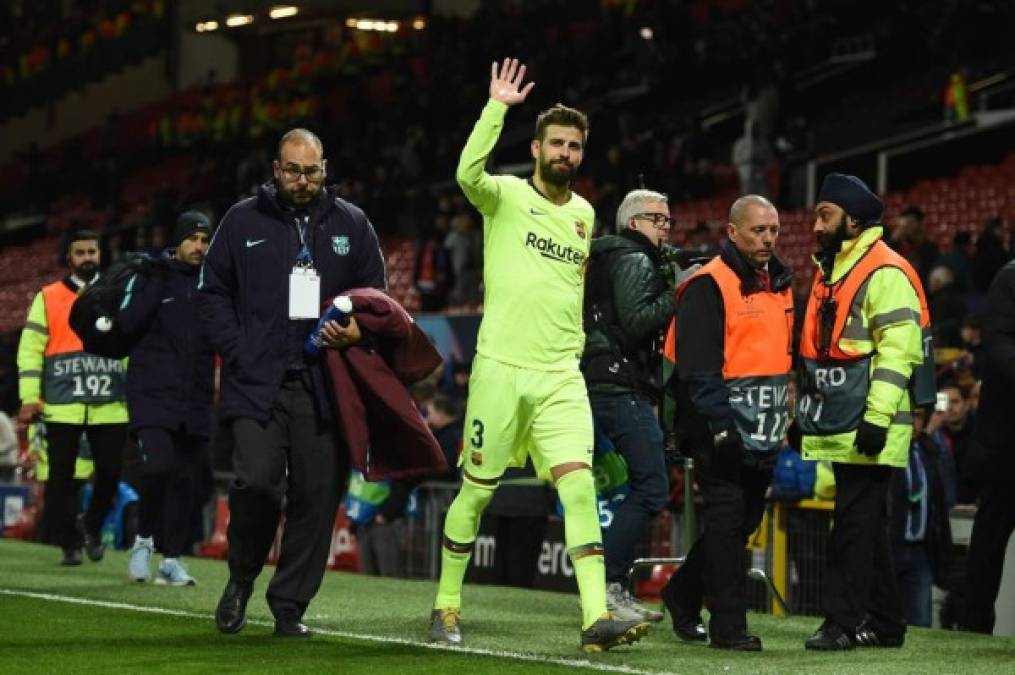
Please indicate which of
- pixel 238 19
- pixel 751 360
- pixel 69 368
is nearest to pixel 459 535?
pixel 751 360

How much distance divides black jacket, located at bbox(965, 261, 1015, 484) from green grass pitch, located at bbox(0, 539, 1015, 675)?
84 centimetres

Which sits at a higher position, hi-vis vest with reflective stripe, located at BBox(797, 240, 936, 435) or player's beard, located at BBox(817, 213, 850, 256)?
player's beard, located at BBox(817, 213, 850, 256)

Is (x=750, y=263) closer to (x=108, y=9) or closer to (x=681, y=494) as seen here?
(x=681, y=494)

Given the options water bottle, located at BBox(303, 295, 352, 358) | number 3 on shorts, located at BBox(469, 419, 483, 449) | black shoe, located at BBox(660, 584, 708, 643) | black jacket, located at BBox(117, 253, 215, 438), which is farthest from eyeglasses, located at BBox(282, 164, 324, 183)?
black jacket, located at BBox(117, 253, 215, 438)

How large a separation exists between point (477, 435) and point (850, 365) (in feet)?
5.37

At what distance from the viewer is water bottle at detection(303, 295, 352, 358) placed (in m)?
8.15

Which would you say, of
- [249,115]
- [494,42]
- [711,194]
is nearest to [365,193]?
[494,42]

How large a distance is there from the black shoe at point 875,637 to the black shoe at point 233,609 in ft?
8.80

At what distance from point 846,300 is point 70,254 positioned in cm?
584

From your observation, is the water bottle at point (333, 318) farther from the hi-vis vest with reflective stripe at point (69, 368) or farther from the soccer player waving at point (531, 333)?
the hi-vis vest with reflective stripe at point (69, 368)

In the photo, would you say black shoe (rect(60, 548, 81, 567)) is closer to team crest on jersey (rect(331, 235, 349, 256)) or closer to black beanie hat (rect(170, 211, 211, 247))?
black beanie hat (rect(170, 211, 211, 247))

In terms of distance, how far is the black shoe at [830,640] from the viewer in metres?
8.68

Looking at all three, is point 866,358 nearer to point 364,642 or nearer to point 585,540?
point 585,540

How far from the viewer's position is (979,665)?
27.3 ft
